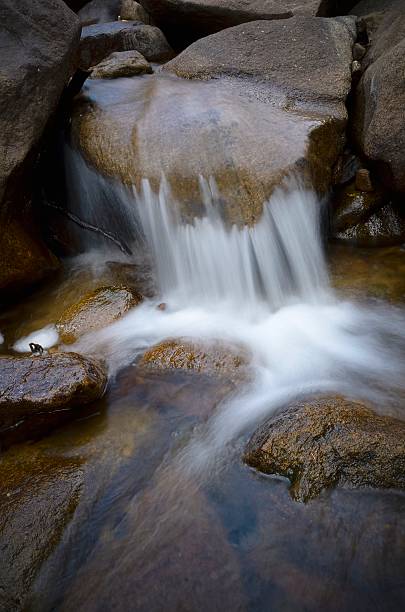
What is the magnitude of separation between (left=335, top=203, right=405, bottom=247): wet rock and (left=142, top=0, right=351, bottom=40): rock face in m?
3.57

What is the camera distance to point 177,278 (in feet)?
16.5

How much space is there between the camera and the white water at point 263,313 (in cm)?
342

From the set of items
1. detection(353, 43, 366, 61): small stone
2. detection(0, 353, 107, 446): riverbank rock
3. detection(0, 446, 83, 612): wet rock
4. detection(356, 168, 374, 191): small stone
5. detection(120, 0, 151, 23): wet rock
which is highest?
detection(120, 0, 151, 23): wet rock

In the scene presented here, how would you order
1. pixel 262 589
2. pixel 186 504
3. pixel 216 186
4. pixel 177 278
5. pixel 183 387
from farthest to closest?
pixel 177 278 → pixel 216 186 → pixel 183 387 → pixel 186 504 → pixel 262 589

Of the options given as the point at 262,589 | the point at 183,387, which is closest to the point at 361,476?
the point at 262,589

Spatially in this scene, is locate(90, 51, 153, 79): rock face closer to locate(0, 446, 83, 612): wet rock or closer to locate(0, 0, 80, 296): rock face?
locate(0, 0, 80, 296): rock face

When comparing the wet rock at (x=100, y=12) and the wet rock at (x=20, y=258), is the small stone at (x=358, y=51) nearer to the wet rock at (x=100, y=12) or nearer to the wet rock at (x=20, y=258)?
the wet rock at (x=20, y=258)

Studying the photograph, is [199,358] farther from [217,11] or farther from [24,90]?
[217,11]

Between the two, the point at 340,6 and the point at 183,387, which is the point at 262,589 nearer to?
the point at 183,387

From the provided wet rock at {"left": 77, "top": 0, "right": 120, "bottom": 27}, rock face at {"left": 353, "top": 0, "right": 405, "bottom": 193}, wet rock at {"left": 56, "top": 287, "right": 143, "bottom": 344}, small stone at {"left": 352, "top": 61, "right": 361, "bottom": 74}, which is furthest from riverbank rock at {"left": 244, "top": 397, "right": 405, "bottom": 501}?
wet rock at {"left": 77, "top": 0, "right": 120, "bottom": 27}

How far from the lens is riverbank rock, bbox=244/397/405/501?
2428 millimetres

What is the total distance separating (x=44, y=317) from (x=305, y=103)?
3.81 meters

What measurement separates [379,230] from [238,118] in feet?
6.77

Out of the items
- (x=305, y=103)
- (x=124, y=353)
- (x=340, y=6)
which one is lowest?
(x=124, y=353)
